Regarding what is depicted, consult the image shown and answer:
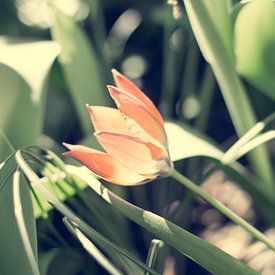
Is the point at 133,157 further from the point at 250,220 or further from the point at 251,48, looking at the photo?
the point at 250,220

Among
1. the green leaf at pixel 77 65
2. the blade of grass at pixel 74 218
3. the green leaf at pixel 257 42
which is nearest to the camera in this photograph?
the blade of grass at pixel 74 218

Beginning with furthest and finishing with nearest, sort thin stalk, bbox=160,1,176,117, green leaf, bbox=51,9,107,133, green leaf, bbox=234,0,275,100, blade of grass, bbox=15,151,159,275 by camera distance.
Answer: thin stalk, bbox=160,1,176,117 → green leaf, bbox=51,9,107,133 → green leaf, bbox=234,0,275,100 → blade of grass, bbox=15,151,159,275

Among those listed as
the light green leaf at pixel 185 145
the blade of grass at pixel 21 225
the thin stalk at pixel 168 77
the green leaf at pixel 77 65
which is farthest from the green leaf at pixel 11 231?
the thin stalk at pixel 168 77

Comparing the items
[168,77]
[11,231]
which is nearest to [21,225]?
[11,231]

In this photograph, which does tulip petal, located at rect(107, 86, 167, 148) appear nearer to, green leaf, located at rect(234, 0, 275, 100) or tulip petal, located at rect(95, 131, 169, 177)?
tulip petal, located at rect(95, 131, 169, 177)

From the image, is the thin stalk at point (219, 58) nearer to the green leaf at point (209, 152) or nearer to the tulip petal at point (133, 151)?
the green leaf at point (209, 152)

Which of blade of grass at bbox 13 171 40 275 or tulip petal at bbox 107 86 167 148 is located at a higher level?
tulip petal at bbox 107 86 167 148

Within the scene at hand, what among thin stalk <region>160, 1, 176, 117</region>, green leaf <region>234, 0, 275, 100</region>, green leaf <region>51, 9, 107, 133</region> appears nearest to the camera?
green leaf <region>234, 0, 275, 100</region>

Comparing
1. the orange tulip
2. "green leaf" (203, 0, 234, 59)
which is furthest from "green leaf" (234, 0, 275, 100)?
the orange tulip
